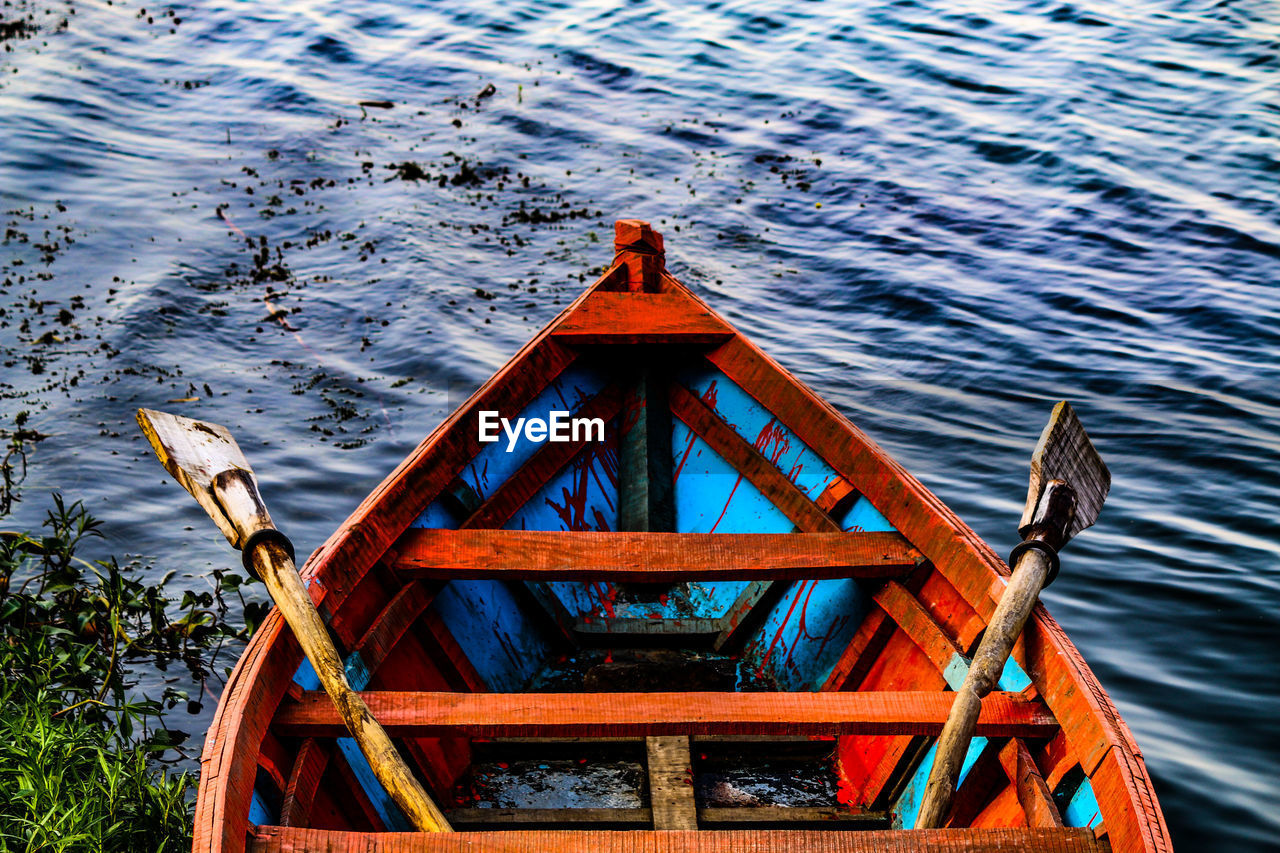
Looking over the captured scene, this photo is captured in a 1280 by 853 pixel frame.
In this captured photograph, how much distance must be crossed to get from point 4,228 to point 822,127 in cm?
872

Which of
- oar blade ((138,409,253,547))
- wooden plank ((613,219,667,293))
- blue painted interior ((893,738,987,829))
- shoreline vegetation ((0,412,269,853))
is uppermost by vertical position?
wooden plank ((613,219,667,293))

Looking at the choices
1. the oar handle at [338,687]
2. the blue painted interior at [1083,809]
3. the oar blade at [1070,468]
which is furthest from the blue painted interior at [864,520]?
the oar handle at [338,687]

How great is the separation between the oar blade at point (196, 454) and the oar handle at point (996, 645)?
1741mm

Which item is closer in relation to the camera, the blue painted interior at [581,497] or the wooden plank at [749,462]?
the wooden plank at [749,462]

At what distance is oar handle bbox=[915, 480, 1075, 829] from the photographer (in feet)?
6.88

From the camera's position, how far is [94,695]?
341 centimetres

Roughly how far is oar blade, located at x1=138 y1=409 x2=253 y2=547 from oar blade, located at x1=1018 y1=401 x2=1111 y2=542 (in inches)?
82.5

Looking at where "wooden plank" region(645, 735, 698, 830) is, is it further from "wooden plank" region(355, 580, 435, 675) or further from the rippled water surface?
the rippled water surface

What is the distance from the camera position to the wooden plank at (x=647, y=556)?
2.90 metres

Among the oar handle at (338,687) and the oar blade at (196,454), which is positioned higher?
the oar blade at (196,454)

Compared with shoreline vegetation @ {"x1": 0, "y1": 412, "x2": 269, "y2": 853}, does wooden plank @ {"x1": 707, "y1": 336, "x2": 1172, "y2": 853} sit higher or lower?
higher

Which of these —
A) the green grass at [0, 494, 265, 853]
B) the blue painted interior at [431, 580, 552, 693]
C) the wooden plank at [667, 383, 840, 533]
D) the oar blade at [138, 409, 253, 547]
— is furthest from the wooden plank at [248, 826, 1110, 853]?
the wooden plank at [667, 383, 840, 533]

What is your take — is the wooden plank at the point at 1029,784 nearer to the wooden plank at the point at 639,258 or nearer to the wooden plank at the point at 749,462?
the wooden plank at the point at 749,462

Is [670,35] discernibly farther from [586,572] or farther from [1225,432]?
[586,572]
